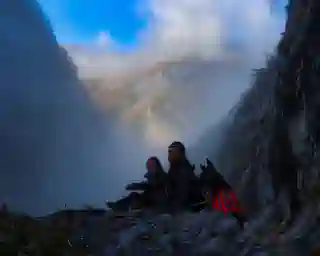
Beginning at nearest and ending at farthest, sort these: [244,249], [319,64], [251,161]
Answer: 1. [244,249]
2. [319,64]
3. [251,161]

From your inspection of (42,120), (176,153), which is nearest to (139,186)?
(176,153)

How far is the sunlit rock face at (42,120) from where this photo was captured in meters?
4.96

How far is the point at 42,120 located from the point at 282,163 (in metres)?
3.12

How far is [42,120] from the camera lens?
542cm

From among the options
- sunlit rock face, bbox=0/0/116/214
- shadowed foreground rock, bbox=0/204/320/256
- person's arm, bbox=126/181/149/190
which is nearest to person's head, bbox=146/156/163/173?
person's arm, bbox=126/181/149/190

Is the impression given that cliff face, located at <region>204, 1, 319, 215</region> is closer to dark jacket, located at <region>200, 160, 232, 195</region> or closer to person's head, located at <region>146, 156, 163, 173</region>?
dark jacket, located at <region>200, 160, 232, 195</region>

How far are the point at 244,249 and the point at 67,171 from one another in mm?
3954

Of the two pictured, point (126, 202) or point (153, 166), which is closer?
point (126, 202)

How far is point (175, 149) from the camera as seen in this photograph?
289 cm

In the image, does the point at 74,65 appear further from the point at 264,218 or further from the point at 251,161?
the point at 264,218

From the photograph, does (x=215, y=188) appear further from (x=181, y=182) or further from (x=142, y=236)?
(x=142, y=236)

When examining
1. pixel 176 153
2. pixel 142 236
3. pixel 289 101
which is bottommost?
pixel 142 236

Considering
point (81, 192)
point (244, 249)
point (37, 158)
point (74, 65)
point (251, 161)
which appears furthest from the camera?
point (74, 65)

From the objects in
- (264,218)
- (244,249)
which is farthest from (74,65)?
(244,249)
